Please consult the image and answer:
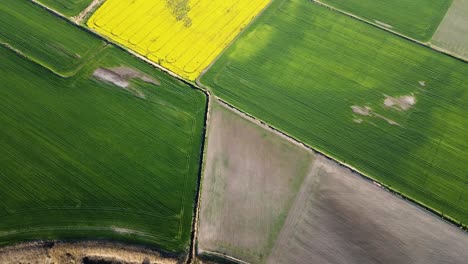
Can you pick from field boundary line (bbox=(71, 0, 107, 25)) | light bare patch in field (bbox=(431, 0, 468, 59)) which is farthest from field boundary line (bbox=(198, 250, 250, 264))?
light bare patch in field (bbox=(431, 0, 468, 59))

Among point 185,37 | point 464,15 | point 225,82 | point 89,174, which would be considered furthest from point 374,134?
point 89,174

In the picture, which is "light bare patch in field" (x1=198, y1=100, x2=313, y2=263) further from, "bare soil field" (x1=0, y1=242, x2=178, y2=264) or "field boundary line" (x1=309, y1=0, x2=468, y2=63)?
"field boundary line" (x1=309, y1=0, x2=468, y2=63)

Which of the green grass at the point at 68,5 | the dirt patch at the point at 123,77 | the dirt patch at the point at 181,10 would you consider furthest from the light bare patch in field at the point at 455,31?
the green grass at the point at 68,5

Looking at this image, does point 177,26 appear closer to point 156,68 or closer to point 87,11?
point 156,68

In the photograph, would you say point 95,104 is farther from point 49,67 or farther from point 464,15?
point 464,15

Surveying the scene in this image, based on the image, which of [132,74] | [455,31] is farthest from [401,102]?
[132,74]

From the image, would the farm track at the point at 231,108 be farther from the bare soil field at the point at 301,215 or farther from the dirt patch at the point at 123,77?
the dirt patch at the point at 123,77

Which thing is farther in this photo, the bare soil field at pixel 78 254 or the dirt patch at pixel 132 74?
the dirt patch at pixel 132 74
